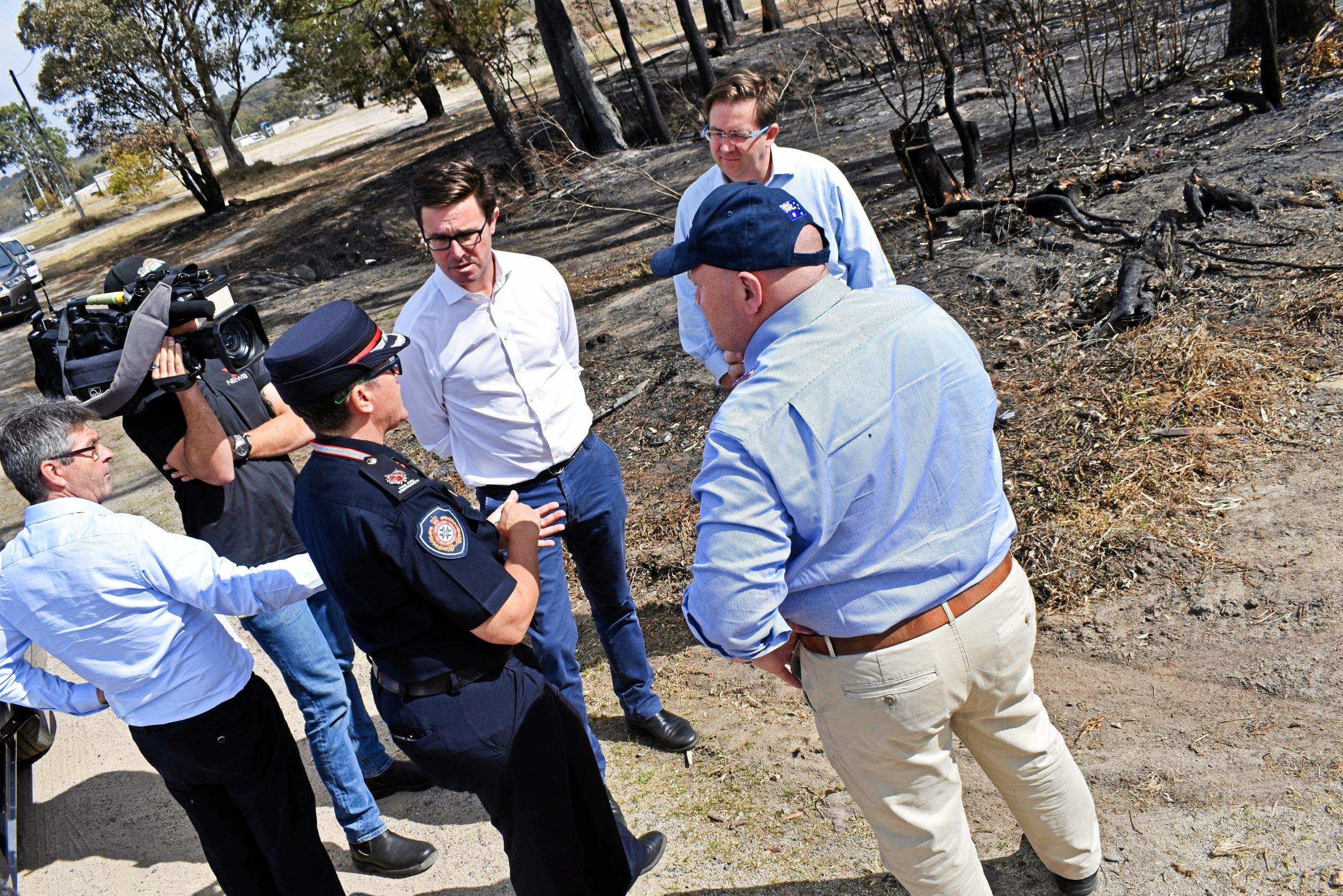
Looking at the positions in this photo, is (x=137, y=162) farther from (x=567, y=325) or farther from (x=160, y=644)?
(x=160, y=644)

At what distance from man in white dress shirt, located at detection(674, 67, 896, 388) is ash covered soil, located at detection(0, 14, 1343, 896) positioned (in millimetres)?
1536

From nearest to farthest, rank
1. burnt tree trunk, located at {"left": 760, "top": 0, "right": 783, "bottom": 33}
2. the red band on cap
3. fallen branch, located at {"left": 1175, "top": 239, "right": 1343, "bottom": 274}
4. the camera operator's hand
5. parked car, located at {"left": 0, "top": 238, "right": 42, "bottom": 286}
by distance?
1. the red band on cap
2. the camera operator's hand
3. fallen branch, located at {"left": 1175, "top": 239, "right": 1343, "bottom": 274}
4. parked car, located at {"left": 0, "top": 238, "right": 42, "bottom": 286}
5. burnt tree trunk, located at {"left": 760, "top": 0, "right": 783, "bottom": 33}

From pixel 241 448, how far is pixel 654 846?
200 centimetres

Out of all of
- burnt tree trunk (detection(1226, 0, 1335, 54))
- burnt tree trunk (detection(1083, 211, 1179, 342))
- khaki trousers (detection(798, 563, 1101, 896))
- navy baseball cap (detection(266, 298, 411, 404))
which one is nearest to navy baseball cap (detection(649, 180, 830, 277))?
navy baseball cap (detection(266, 298, 411, 404))

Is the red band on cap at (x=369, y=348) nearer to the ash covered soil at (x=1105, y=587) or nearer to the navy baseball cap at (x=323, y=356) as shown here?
the navy baseball cap at (x=323, y=356)

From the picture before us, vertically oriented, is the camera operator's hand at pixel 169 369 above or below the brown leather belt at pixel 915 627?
above

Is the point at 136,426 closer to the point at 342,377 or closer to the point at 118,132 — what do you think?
the point at 342,377

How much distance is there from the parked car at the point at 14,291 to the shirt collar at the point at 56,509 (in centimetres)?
2153

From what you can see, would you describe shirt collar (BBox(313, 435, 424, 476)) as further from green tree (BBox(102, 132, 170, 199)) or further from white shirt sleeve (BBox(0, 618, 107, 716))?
green tree (BBox(102, 132, 170, 199))

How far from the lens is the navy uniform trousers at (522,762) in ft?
8.33

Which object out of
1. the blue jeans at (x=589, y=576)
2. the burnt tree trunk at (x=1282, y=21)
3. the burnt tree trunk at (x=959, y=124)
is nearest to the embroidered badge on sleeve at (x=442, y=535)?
the blue jeans at (x=589, y=576)

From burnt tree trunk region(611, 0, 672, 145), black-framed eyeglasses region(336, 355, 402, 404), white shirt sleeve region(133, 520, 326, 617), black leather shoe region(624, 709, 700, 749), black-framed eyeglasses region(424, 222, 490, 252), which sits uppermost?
burnt tree trunk region(611, 0, 672, 145)

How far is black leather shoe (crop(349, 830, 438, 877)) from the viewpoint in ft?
12.0

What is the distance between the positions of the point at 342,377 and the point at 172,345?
1062 mm
